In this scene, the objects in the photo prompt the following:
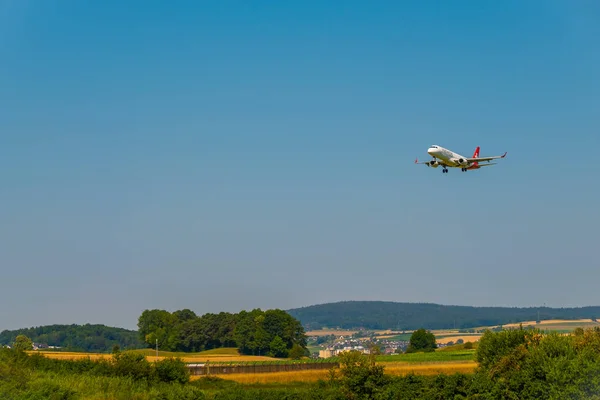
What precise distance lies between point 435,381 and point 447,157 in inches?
1558

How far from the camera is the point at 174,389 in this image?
2625 inches

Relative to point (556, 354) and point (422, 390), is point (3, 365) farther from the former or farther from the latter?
point (556, 354)

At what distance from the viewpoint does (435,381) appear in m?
60.0

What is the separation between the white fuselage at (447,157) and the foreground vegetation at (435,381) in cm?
2598

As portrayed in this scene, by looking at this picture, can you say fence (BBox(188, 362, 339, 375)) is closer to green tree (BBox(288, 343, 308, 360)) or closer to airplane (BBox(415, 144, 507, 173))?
airplane (BBox(415, 144, 507, 173))

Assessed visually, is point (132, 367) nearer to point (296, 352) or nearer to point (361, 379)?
point (361, 379)

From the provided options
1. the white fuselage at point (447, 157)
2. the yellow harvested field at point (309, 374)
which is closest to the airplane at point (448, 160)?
the white fuselage at point (447, 157)

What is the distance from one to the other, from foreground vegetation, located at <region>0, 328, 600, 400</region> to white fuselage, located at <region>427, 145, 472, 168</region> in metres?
26.0

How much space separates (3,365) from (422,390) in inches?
1418

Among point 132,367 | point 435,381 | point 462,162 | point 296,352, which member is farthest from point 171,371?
point 296,352

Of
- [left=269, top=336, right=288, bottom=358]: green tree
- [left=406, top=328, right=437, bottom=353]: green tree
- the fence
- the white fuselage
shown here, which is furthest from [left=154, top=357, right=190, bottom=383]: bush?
[left=269, top=336, right=288, bottom=358]: green tree

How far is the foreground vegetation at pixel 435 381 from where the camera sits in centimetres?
5816

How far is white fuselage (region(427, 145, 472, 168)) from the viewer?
307ft

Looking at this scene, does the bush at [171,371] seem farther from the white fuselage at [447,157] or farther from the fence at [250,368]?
the white fuselage at [447,157]
